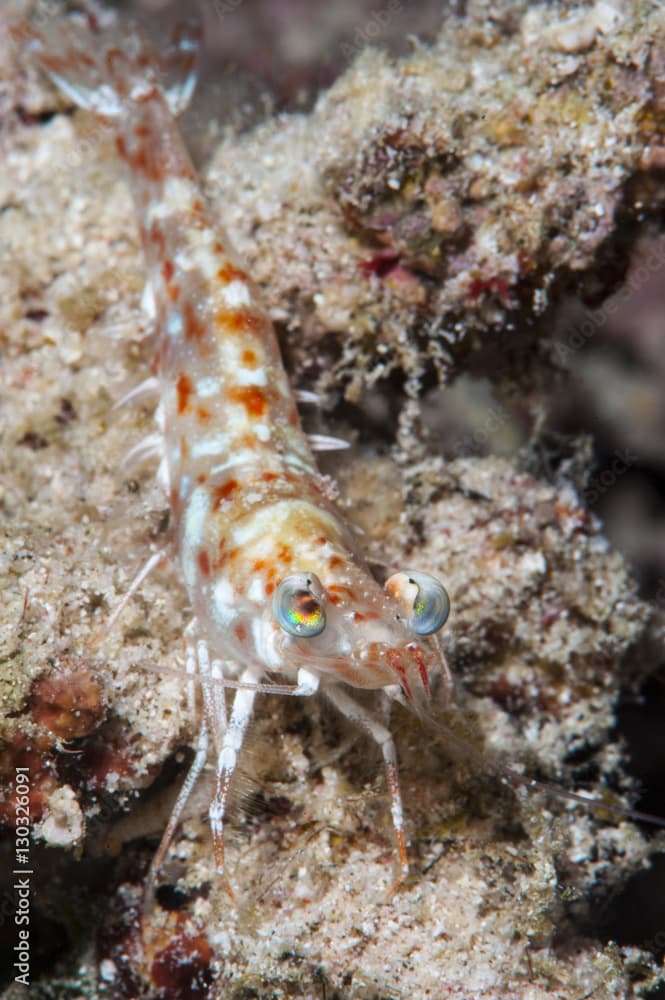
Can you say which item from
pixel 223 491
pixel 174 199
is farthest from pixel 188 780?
pixel 174 199

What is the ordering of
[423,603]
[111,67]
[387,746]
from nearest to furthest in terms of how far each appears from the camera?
[423,603] < [387,746] < [111,67]

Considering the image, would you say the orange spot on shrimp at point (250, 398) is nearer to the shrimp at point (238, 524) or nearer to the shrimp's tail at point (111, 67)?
the shrimp at point (238, 524)

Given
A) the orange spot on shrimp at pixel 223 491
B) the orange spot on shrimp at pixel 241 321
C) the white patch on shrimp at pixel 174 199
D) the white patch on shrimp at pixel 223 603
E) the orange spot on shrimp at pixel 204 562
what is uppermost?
the white patch on shrimp at pixel 174 199

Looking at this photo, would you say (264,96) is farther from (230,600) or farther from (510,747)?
(510,747)

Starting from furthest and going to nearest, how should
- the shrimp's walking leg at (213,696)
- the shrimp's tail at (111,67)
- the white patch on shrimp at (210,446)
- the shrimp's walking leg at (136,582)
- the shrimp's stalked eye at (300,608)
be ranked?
the shrimp's tail at (111,67) → the white patch on shrimp at (210,446) → the shrimp's walking leg at (136,582) → the shrimp's walking leg at (213,696) → the shrimp's stalked eye at (300,608)

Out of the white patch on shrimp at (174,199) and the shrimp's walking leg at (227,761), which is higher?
the white patch on shrimp at (174,199)

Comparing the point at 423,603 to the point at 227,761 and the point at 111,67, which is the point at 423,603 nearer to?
the point at 227,761

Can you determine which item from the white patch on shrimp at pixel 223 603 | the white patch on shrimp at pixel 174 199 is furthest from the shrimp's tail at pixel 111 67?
the white patch on shrimp at pixel 223 603

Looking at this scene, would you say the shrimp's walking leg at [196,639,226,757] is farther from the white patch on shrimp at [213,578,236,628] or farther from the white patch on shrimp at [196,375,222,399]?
the white patch on shrimp at [196,375,222,399]

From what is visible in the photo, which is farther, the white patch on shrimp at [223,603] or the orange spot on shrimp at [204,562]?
the orange spot on shrimp at [204,562]
